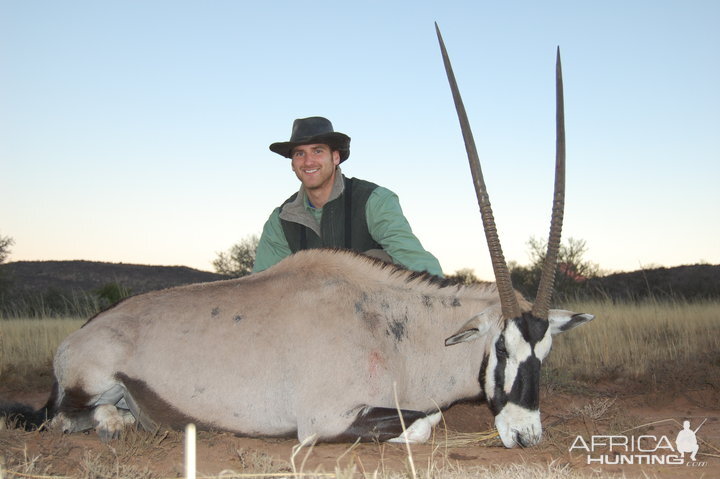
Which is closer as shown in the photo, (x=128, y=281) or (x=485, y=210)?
(x=485, y=210)

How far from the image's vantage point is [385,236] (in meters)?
5.96

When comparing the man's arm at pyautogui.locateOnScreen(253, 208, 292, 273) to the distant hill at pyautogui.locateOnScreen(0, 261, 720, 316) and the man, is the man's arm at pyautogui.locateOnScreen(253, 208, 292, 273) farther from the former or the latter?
the distant hill at pyautogui.locateOnScreen(0, 261, 720, 316)

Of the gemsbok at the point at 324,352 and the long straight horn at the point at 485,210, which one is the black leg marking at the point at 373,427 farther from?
the long straight horn at the point at 485,210

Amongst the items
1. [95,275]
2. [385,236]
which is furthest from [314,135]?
[95,275]

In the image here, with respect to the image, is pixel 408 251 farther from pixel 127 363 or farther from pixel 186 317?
pixel 127 363

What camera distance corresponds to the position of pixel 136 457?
3840 mm

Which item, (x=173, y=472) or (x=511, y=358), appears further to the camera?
(x=511, y=358)

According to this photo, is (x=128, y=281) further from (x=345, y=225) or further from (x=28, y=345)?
(x=345, y=225)

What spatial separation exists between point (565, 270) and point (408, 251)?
712 inches

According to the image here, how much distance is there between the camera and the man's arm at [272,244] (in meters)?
6.60

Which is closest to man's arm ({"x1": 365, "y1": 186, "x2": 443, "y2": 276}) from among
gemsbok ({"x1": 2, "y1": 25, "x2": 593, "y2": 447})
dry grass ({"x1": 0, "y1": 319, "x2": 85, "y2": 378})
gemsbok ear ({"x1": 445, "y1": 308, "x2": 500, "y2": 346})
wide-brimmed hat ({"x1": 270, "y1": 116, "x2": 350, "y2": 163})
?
wide-brimmed hat ({"x1": 270, "y1": 116, "x2": 350, "y2": 163})

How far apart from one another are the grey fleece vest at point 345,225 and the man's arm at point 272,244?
0.25 meters

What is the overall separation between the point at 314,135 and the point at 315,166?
287mm

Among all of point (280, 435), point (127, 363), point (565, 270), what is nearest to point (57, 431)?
point (127, 363)
